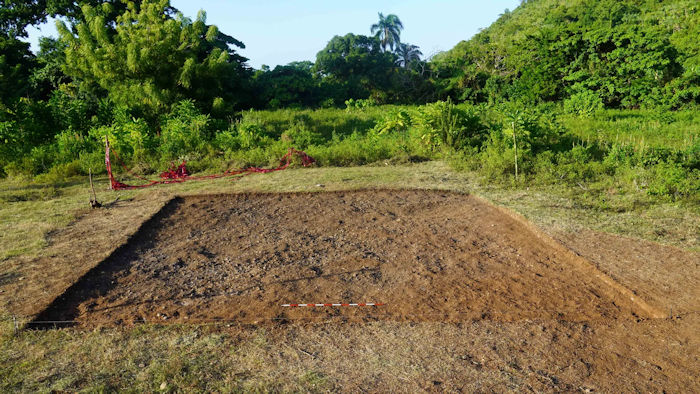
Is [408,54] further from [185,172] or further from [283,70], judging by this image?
[185,172]

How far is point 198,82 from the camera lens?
11773mm

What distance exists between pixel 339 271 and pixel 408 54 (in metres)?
25.5

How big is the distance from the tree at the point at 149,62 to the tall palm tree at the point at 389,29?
2420 cm

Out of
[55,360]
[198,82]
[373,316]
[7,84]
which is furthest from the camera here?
[7,84]

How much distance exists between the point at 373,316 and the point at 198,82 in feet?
31.8

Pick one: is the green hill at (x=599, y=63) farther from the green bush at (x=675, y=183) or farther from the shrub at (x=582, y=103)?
the green bush at (x=675, y=183)

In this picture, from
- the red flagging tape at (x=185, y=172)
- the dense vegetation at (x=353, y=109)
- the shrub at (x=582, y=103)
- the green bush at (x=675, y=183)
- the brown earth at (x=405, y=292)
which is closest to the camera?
the brown earth at (x=405, y=292)

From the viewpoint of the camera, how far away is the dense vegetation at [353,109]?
7.94m

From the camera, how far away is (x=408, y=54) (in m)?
28.1

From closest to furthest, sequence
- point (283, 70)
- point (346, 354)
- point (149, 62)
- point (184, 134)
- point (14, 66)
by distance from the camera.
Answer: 1. point (346, 354)
2. point (184, 134)
3. point (149, 62)
4. point (14, 66)
5. point (283, 70)

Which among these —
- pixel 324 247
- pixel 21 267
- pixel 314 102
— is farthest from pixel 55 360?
pixel 314 102

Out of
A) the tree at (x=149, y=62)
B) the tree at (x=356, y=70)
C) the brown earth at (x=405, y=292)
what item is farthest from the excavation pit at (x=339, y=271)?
the tree at (x=356, y=70)

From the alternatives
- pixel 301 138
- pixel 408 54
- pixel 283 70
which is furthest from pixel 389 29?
pixel 301 138

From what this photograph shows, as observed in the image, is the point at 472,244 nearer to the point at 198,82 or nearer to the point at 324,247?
the point at 324,247
